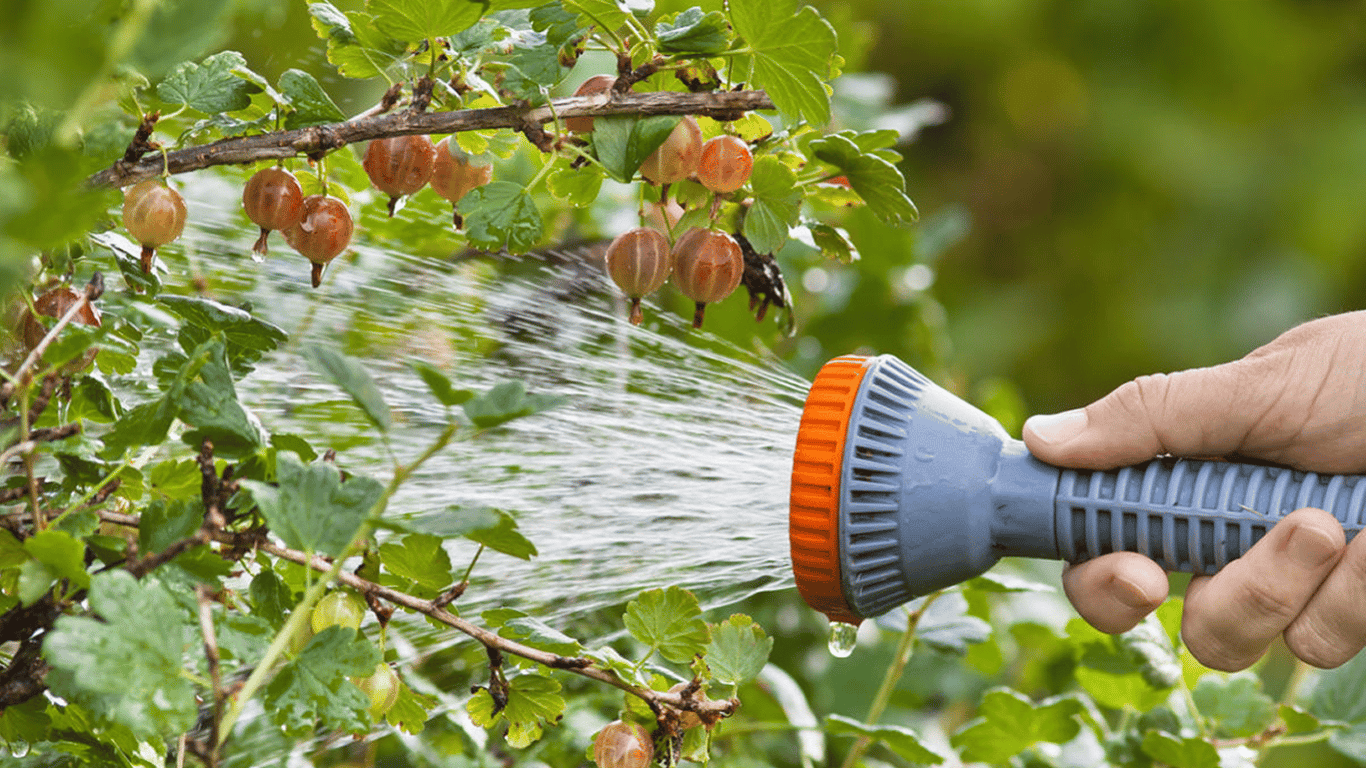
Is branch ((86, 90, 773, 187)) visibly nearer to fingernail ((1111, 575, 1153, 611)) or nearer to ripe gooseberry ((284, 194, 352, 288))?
ripe gooseberry ((284, 194, 352, 288))

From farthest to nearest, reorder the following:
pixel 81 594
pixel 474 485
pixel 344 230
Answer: pixel 474 485 → pixel 344 230 → pixel 81 594

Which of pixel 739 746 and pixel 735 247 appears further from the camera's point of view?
pixel 739 746

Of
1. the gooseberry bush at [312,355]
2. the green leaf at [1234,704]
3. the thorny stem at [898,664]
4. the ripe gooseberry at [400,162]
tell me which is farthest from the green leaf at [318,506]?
the green leaf at [1234,704]

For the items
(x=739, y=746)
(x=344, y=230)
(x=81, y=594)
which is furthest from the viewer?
(x=739, y=746)

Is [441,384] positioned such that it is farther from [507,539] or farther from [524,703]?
[524,703]

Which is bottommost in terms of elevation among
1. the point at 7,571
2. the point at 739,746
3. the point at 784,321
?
the point at 739,746

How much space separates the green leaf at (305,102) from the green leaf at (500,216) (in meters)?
0.07

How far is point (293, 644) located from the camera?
46 centimetres

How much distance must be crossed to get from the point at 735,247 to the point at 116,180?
0.27 meters

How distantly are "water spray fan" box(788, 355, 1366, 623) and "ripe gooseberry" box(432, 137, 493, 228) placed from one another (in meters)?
0.20

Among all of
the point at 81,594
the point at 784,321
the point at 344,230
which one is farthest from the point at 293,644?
the point at 784,321

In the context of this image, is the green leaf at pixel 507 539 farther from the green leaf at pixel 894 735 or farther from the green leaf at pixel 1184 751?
the green leaf at pixel 1184 751

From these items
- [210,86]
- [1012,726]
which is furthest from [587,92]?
[1012,726]

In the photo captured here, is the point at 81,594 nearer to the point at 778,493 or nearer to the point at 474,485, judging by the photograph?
the point at 474,485
